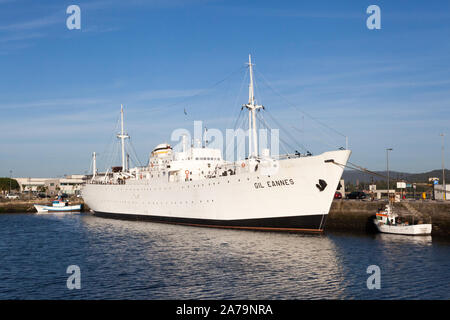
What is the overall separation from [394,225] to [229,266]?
56.5ft

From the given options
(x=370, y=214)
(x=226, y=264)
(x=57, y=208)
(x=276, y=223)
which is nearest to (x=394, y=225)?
(x=370, y=214)

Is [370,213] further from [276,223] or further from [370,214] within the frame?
[276,223]

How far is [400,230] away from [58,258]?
25453 mm

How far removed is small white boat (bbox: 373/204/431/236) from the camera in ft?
96.3

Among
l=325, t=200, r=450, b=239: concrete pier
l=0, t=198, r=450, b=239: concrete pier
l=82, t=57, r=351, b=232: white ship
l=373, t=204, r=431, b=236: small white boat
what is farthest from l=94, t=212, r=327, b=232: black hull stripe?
l=325, t=200, r=450, b=239: concrete pier

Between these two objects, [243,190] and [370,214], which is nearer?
[243,190]

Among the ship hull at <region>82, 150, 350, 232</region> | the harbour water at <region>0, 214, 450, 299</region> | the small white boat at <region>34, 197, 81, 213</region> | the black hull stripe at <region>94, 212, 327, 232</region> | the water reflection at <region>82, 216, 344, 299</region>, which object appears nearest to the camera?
the harbour water at <region>0, 214, 450, 299</region>

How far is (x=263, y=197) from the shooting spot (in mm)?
31875

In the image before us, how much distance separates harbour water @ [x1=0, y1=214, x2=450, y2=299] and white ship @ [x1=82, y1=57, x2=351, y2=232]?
2021mm

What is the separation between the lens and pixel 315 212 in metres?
30.4

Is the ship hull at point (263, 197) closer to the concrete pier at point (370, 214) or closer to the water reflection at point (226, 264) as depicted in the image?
the water reflection at point (226, 264)

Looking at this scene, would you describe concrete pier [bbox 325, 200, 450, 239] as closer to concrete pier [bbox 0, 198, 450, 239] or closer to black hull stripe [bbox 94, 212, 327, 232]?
concrete pier [bbox 0, 198, 450, 239]
